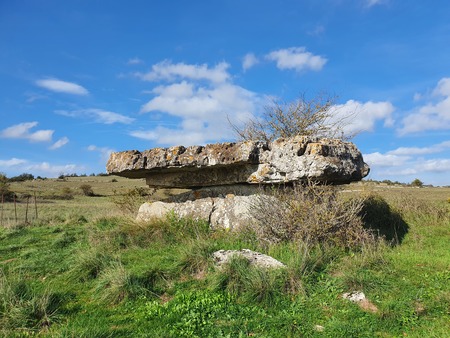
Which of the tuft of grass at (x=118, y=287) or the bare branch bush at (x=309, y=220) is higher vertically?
the bare branch bush at (x=309, y=220)

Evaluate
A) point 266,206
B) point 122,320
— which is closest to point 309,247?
point 266,206

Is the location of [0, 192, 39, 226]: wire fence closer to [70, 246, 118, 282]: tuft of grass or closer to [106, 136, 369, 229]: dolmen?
[106, 136, 369, 229]: dolmen

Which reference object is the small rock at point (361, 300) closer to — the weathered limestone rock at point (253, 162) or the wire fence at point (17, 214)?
the weathered limestone rock at point (253, 162)

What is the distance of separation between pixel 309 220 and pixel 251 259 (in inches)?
69.8

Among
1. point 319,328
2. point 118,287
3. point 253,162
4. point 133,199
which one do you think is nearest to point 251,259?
point 319,328

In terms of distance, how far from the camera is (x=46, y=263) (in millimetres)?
7906

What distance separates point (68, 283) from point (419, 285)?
5783 mm

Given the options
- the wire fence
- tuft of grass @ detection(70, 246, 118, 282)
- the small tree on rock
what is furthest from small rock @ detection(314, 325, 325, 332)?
the small tree on rock

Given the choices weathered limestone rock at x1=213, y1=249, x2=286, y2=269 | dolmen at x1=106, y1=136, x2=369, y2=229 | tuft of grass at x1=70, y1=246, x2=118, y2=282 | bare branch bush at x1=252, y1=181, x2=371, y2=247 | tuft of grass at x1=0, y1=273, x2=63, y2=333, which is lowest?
tuft of grass at x1=0, y1=273, x2=63, y2=333

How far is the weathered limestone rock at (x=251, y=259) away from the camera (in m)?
6.23

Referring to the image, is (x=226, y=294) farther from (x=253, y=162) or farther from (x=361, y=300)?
(x=253, y=162)

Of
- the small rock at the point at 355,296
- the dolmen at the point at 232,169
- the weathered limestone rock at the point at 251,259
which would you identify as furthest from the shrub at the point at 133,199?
the small rock at the point at 355,296

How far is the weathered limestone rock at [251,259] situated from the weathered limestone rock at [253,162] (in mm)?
2756

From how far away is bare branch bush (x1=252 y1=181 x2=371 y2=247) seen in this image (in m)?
7.59
